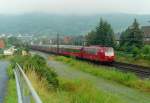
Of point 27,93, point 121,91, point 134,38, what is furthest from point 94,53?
point 27,93

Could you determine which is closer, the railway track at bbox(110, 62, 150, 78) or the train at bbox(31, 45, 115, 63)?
the railway track at bbox(110, 62, 150, 78)

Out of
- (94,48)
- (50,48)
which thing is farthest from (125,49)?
(50,48)

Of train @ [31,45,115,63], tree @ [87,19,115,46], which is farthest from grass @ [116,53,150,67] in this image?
tree @ [87,19,115,46]

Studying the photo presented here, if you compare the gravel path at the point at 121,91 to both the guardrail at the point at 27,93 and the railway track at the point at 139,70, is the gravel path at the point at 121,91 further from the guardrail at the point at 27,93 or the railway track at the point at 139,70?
the guardrail at the point at 27,93

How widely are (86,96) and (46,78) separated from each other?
25.5 ft

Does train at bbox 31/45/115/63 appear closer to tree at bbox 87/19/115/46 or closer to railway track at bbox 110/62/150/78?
railway track at bbox 110/62/150/78

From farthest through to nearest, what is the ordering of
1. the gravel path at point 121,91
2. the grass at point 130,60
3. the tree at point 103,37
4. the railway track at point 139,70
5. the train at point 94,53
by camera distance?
1. the tree at point 103,37
2. the grass at point 130,60
3. the train at point 94,53
4. the railway track at point 139,70
5. the gravel path at point 121,91

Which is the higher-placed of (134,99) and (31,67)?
(31,67)

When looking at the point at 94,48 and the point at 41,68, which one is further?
the point at 94,48

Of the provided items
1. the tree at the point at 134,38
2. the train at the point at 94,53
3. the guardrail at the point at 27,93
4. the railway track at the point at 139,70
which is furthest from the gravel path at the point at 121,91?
the tree at the point at 134,38

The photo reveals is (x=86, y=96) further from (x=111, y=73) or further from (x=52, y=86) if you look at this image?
(x=111, y=73)

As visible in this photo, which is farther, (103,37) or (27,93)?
(103,37)

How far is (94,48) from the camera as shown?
2213 inches

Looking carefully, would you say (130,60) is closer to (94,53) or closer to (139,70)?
(94,53)
